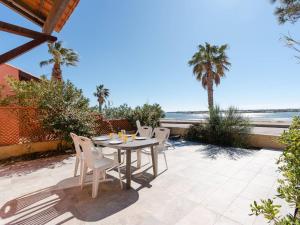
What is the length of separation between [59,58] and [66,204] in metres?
10.3

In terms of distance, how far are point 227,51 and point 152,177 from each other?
10.8 m

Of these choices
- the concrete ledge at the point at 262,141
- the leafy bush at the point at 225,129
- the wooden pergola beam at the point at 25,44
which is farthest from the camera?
the leafy bush at the point at 225,129

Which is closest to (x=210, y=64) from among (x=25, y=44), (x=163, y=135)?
(x=163, y=135)

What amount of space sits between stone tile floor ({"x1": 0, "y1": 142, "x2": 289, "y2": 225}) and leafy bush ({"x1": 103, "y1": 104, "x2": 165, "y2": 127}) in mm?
4161

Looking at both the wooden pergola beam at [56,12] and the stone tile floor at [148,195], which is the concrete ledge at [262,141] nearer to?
the stone tile floor at [148,195]

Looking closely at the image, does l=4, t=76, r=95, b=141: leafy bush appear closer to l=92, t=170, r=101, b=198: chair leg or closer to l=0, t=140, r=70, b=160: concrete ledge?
l=0, t=140, r=70, b=160: concrete ledge

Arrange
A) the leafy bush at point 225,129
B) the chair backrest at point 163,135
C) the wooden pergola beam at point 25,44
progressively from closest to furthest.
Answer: the wooden pergola beam at point 25,44
the chair backrest at point 163,135
the leafy bush at point 225,129

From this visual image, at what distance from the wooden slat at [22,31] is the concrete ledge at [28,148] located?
3.62 metres

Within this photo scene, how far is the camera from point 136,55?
11586 mm

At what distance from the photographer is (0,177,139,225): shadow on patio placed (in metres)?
2.12

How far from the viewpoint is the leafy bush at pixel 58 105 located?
5082mm

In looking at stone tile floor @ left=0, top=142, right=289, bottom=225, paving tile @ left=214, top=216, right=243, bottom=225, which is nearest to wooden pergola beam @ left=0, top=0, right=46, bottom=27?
stone tile floor @ left=0, top=142, right=289, bottom=225

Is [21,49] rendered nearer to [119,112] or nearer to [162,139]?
[162,139]

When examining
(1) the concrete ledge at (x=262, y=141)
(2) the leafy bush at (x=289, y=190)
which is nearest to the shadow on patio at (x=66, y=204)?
(2) the leafy bush at (x=289, y=190)
